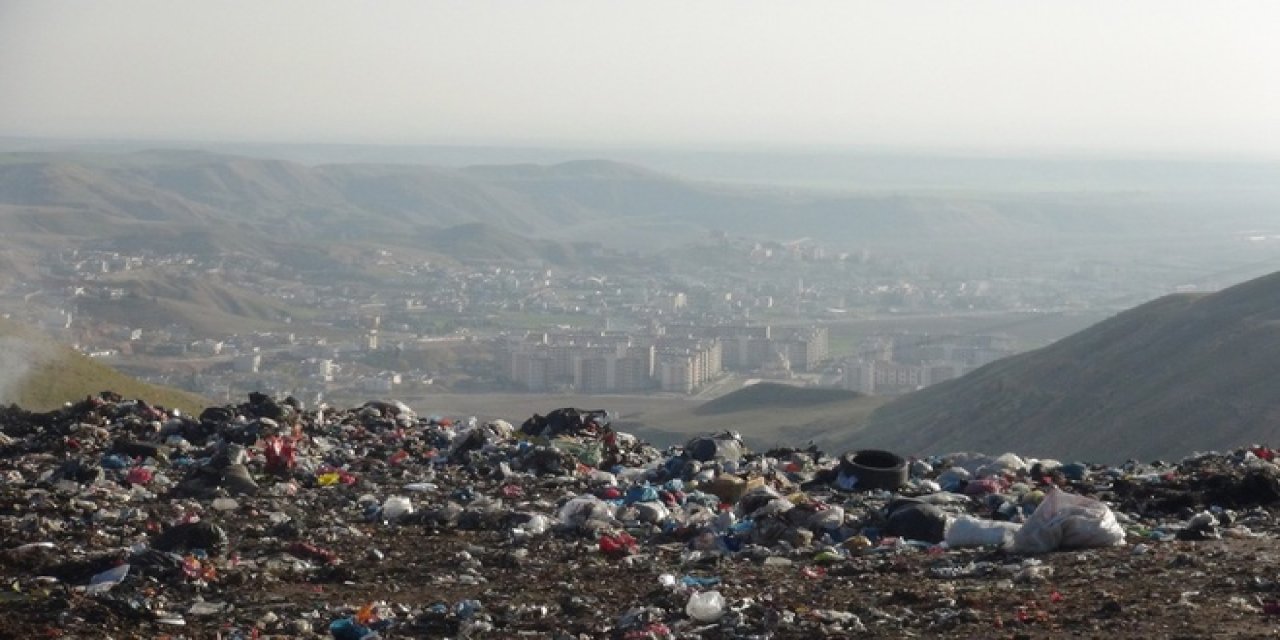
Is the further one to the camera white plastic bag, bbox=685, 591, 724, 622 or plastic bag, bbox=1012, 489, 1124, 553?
plastic bag, bbox=1012, 489, 1124, 553

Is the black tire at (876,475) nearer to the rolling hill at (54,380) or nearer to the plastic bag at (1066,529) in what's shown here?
the plastic bag at (1066,529)

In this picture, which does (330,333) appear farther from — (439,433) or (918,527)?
(918,527)

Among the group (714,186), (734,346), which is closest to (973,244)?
(714,186)

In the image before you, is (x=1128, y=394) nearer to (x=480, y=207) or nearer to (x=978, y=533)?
(x=978, y=533)

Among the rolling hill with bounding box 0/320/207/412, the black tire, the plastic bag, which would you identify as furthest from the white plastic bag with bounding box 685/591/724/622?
the rolling hill with bounding box 0/320/207/412

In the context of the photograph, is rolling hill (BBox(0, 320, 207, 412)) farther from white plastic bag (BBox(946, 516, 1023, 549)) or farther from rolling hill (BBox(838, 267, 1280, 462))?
white plastic bag (BBox(946, 516, 1023, 549))

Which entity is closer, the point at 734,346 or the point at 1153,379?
the point at 1153,379
